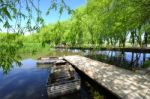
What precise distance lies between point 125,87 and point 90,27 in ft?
113

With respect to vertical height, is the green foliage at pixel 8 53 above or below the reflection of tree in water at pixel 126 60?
above

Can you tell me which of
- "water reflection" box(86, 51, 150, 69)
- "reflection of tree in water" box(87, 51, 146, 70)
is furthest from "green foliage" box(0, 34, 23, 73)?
"water reflection" box(86, 51, 150, 69)

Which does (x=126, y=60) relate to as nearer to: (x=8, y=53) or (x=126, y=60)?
(x=126, y=60)

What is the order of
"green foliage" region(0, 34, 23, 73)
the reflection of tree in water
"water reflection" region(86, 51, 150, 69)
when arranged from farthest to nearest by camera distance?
"water reflection" region(86, 51, 150, 69)
the reflection of tree in water
"green foliage" region(0, 34, 23, 73)

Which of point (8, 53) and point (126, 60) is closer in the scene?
point (8, 53)

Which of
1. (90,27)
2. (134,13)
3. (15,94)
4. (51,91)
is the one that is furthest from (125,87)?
(90,27)

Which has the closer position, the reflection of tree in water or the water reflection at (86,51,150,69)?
the reflection of tree in water

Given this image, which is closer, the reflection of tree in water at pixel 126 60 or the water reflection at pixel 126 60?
the reflection of tree in water at pixel 126 60

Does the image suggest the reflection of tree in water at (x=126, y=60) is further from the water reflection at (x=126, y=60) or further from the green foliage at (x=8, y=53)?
the green foliage at (x=8, y=53)

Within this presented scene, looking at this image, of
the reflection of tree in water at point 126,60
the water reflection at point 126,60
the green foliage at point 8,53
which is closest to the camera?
the green foliage at point 8,53

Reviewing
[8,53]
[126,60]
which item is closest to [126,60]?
[126,60]

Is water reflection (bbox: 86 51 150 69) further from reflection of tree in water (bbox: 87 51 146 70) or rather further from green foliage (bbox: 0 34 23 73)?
green foliage (bbox: 0 34 23 73)

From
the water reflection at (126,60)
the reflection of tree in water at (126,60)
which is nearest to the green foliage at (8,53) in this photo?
the reflection of tree in water at (126,60)

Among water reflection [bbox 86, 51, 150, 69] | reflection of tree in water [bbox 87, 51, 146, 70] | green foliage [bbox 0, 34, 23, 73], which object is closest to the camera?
green foliage [bbox 0, 34, 23, 73]
